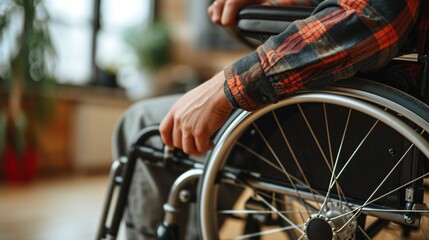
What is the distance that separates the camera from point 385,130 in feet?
2.36

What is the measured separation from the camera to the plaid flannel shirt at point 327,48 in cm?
64

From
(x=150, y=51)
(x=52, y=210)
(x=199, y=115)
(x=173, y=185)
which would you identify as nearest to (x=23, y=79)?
(x=52, y=210)

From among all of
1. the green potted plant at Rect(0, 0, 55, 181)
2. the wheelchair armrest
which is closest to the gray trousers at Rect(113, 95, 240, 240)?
the wheelchair armrest

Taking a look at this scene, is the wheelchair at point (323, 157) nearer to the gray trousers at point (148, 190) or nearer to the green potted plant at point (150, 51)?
the gray trousers at point (148, 190)

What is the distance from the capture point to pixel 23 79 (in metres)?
2.71

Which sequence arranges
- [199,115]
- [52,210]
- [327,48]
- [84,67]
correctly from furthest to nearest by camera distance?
[84,67] → [52,210] → [199,115] → [327,48]

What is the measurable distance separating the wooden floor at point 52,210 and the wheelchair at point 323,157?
1049 mm

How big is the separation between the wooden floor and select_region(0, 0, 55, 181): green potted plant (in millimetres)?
180

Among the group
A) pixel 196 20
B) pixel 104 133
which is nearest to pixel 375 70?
pixel 104 133

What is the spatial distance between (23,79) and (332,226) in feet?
7.89

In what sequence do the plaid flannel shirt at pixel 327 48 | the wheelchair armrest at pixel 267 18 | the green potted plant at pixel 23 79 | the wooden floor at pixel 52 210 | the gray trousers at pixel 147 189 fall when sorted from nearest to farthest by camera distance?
the plaid flannel shirt at pixel 327 48 → the wheelchair armrest at pixel 267 18 → the gray trousers at pixel 147 189 → the wooden floor at pixel 52 210 → the green potted plant at pixel 23 79

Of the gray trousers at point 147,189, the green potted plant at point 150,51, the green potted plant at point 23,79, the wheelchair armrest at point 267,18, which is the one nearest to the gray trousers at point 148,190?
the gray trousers at point 147,189

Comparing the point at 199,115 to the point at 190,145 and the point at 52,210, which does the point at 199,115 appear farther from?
the point at 52,210

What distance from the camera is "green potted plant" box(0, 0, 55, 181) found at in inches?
104
